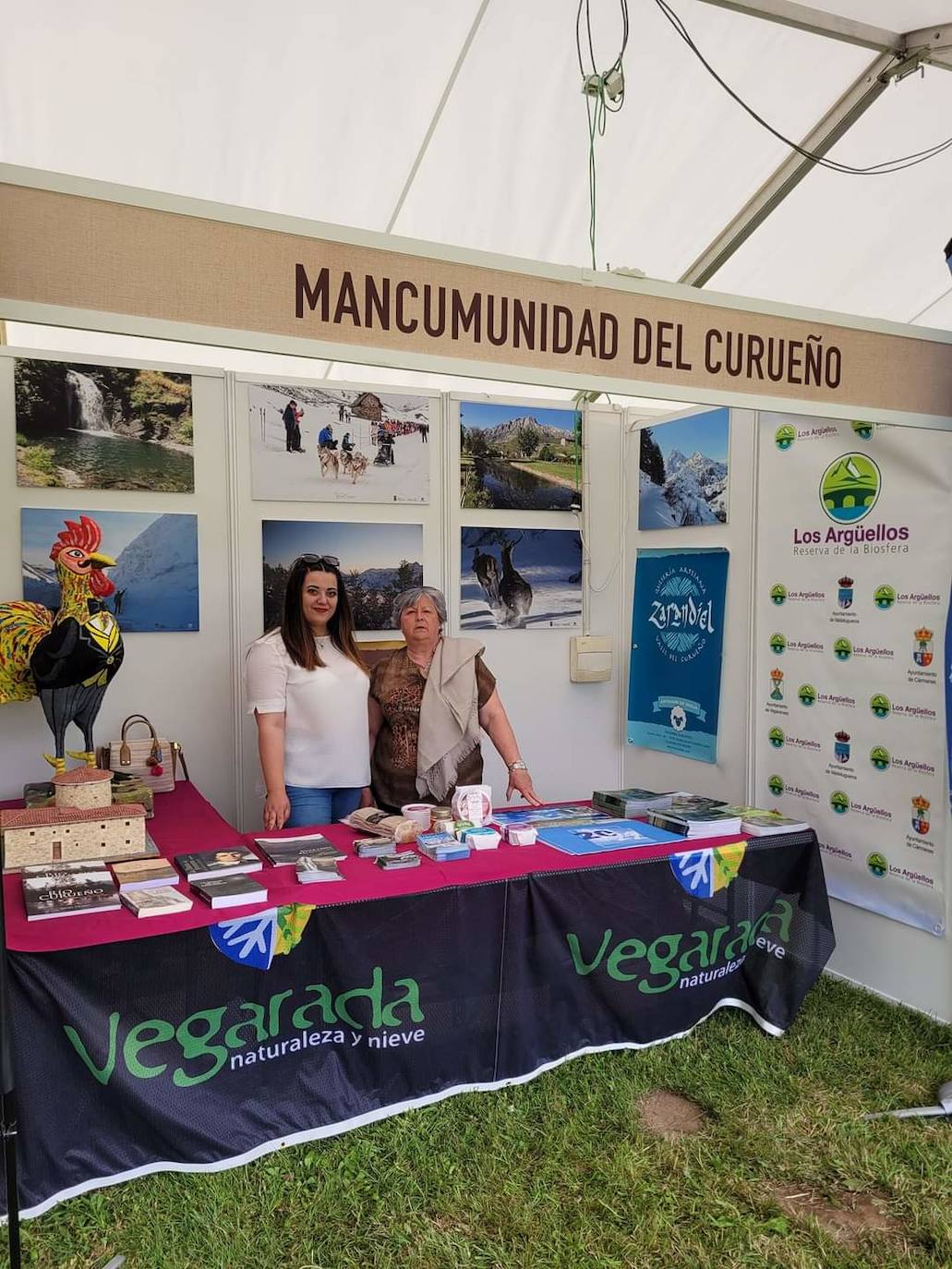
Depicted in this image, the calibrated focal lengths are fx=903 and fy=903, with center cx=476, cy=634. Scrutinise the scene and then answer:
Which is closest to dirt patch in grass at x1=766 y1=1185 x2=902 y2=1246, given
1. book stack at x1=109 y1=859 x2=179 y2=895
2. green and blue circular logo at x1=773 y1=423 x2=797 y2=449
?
book stack at x1=109 y1=859 x2=179 y2=895

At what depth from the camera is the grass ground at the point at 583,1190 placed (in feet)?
6.23

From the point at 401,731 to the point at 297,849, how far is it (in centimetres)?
72

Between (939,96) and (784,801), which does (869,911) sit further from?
(939,96)

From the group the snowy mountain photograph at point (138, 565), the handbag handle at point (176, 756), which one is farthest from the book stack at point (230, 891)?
the snowy mountain photograph at point (138, 565)

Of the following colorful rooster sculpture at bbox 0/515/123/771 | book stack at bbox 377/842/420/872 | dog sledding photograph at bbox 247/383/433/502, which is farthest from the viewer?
dog sledding photograph at bbox 247/383/433/502

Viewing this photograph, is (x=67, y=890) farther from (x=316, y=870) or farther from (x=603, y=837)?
(x=603, y=837)

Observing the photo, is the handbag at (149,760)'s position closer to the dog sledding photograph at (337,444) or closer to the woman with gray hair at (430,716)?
the woman with gray hair at (430,716)

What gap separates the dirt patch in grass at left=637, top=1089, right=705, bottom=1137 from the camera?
235 centimetres

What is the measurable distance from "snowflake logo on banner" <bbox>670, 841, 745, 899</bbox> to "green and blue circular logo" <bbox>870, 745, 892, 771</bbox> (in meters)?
0.71

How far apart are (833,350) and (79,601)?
7.44 feet

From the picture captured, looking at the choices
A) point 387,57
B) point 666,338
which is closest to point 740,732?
point 666,338

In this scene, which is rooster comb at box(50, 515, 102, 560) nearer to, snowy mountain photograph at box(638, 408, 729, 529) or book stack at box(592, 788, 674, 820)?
Answer: book stack at box(592, 788, 674, 820)

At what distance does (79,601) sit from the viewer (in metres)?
2.80

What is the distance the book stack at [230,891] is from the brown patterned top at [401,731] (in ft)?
3.22
